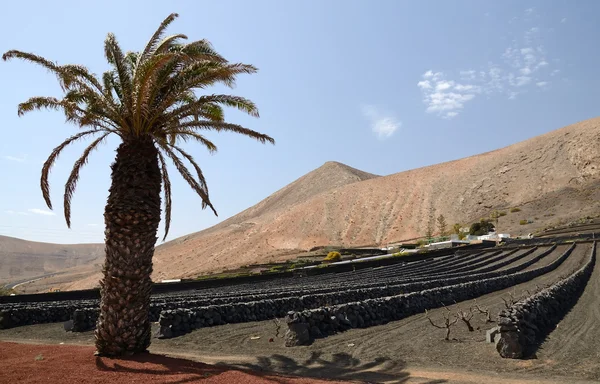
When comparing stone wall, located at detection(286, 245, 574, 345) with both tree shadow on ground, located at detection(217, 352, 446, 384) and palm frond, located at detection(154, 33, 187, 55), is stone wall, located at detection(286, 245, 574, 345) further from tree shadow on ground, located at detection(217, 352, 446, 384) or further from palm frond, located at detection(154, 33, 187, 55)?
palm frond, located at detection(154, 33, 187, 55)

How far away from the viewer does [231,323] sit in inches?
640

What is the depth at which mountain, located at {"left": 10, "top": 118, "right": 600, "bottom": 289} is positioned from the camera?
8462 centimetres

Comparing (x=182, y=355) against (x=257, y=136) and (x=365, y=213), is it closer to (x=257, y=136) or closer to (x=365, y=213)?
(x=257, y=136)

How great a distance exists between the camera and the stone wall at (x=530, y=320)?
403 inches

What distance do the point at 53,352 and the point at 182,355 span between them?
10.2 ft

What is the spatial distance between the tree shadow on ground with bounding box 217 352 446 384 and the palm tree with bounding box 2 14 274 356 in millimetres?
2745

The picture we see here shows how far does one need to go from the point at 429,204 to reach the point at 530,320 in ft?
316

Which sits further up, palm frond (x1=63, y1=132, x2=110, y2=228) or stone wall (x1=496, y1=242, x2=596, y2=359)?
palm frond (x1=63, y1=132, x2=110, y2=228)

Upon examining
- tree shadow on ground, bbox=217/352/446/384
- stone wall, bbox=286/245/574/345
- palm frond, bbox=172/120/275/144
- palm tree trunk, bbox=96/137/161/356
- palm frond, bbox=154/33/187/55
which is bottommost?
tree shadow on ground, bbox=217/352/446/384

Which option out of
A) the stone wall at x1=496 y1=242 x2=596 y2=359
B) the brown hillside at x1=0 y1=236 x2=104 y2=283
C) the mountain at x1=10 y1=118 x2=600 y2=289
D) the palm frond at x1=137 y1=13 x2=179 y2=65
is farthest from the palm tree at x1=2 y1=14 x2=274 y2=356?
the brown hillside at x1=0 y1=236 x2=104 y2=283

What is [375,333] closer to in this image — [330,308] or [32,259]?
[330,308]

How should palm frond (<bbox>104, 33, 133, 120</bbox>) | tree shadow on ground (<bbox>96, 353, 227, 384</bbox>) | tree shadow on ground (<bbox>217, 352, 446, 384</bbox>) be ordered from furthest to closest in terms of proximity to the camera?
palm frond (<bbox>104, 33, 133, 120</bbox>) < tree shadow on ground (<bbox>217, 352, 446, 384</bbox>) < tree shadow on ground (<bbox>96, 353, 227, 384</bbox>)

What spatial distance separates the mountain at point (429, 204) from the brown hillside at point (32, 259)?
5995 cm

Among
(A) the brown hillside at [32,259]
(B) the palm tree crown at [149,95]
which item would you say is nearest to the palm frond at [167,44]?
(B) the palm tree crown at [149,95]
